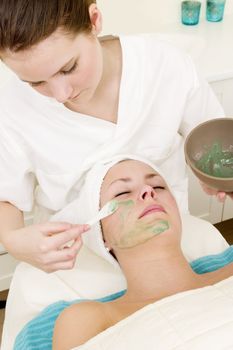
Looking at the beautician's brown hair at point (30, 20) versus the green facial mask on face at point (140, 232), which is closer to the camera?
the beautician's brown hair at point (30, 20)

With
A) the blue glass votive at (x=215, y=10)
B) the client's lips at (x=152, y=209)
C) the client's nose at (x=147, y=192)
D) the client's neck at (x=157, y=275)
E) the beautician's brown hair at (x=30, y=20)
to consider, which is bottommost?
the client's neck at (x=157, y=275)

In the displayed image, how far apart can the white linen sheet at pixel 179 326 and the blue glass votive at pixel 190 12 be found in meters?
1.46

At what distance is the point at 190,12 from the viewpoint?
2242 mm

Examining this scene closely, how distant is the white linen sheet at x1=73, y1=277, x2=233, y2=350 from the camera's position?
1.04m

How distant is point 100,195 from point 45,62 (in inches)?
17.5

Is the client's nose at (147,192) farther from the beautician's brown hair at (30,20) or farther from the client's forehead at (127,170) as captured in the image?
the beautician's brown hair at (30,20)

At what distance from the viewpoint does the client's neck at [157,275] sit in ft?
4.22

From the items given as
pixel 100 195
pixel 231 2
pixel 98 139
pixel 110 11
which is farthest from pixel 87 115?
pixel 231 2

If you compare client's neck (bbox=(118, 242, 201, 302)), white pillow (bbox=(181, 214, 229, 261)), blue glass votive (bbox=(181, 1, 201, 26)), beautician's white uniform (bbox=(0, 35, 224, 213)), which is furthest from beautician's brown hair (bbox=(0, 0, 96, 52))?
blue glass votive (bbox=(181, 1, 201, 26))

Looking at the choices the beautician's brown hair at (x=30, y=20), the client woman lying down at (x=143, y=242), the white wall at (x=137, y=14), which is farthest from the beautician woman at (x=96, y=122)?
the white wall at (x=137, y=14)

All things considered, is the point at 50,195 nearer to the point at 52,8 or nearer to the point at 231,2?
the point at 52,8

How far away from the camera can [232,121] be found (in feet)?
4.03

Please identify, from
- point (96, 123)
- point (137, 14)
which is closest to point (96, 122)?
point (96, 123)

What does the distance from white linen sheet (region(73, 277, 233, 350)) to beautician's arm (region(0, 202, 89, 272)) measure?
0.19 meters
